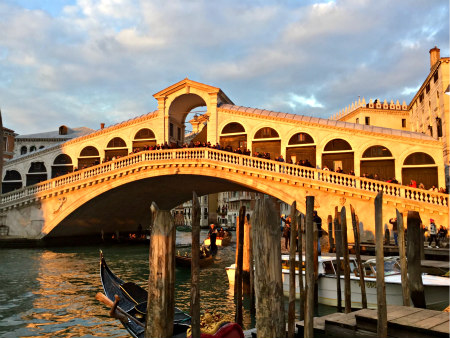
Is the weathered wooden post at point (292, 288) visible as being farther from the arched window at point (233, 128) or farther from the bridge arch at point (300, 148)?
the arched window at point (233, 128)

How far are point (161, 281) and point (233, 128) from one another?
1849 cm

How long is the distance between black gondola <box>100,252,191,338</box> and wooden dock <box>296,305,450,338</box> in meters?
1.71

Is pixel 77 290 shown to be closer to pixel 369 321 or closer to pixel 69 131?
pixel 369 321

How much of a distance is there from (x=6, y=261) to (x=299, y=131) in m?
14.9

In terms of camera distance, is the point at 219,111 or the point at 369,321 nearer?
the point at 369,321

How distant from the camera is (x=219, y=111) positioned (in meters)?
22.8

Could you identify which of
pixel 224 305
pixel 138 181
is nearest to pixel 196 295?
pixel 224 305

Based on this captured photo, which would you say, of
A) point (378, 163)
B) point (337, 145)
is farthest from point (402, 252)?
point (337, 145)

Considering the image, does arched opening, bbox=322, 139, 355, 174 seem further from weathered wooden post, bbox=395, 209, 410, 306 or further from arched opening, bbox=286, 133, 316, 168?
weathered wooden post, bbox=395, 209, 410, 306

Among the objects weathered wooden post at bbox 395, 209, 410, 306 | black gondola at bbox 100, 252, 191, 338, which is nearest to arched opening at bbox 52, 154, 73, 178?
black gondola at bbox 100, 252, 191, 338

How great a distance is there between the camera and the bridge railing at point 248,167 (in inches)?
602

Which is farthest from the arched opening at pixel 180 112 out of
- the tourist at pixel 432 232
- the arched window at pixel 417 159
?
the tourist at pixel 432 232

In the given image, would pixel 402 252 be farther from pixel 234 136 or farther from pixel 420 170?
pixel 234 136

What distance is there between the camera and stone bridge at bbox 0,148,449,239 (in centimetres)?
1580
